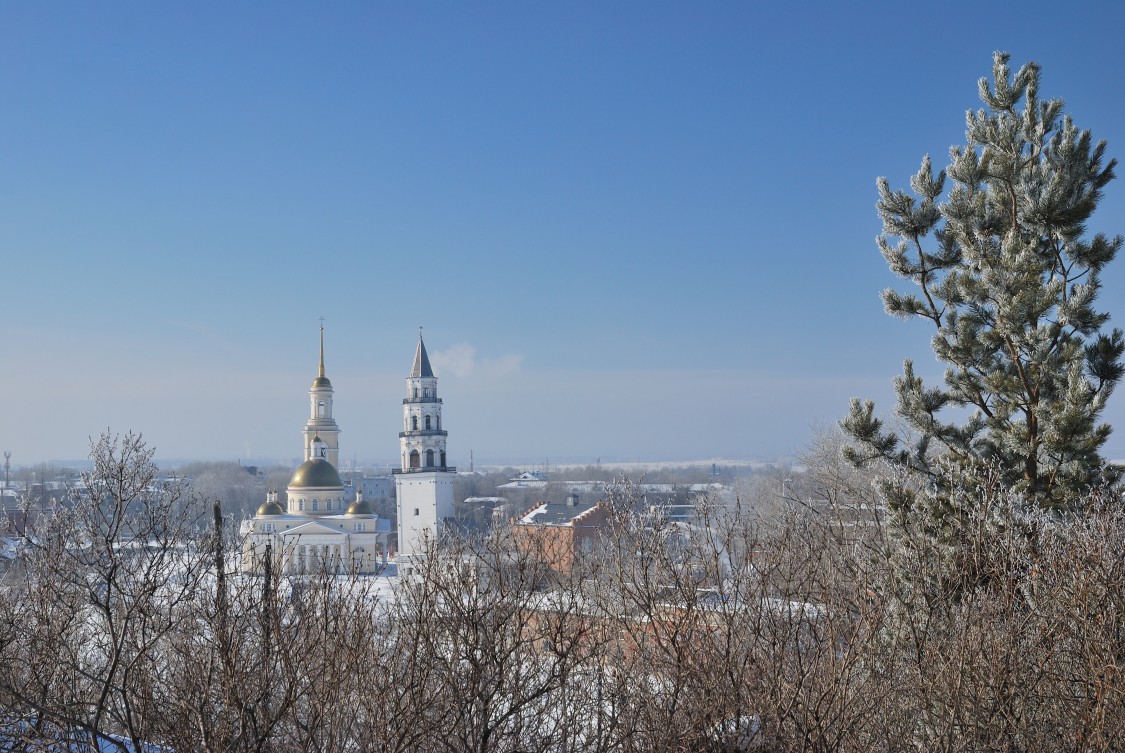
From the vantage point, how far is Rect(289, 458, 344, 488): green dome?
54372 millimetres

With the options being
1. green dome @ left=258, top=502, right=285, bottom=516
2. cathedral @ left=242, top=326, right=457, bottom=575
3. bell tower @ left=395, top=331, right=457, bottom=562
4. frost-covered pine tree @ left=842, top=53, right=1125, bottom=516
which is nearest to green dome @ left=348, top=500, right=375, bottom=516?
cathedral @ left=242, top=326, right=457, bottom=575

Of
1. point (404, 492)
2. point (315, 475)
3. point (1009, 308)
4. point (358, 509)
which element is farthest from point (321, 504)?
point (1009, 308)

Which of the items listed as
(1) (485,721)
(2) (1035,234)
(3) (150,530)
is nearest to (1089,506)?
(2) (1035,234)

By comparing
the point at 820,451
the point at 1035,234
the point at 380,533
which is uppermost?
the point at 1035,234

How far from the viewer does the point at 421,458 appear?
5181 centimetres

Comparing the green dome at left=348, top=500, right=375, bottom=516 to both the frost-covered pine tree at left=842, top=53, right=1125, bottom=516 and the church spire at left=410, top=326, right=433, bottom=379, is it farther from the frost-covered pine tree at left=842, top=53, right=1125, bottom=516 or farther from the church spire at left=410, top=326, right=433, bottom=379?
the frost-covered pine tree at left=842, top=53, right=1125, bottom=516

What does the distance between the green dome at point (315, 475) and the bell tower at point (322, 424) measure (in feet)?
9.33

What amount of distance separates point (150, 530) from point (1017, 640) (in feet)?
19.7

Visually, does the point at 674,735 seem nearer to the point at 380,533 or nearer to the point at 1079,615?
the point at 1079,615

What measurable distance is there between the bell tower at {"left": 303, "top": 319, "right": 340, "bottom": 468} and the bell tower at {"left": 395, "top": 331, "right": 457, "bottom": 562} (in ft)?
26.1

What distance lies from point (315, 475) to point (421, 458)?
6.87m

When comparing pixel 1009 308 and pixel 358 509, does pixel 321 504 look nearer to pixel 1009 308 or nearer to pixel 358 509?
pixel 358 509

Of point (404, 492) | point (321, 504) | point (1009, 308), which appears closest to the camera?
point (1009, 308)

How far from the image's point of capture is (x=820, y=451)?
107 feet
